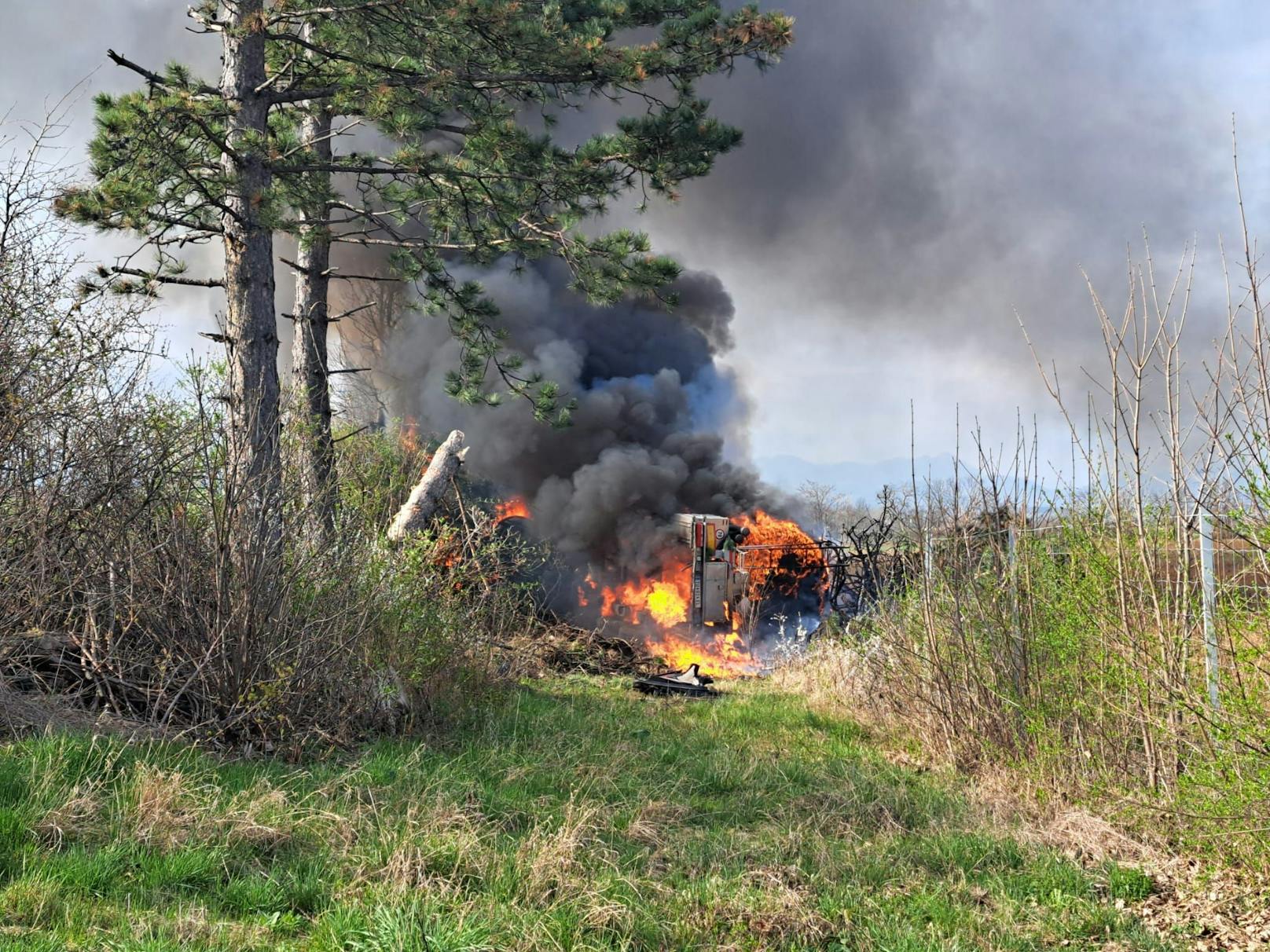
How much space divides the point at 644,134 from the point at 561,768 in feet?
23.1

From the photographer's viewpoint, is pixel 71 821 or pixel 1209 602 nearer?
pixel 71 821

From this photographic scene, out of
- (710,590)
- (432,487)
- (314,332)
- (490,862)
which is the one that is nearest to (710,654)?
(710,590)

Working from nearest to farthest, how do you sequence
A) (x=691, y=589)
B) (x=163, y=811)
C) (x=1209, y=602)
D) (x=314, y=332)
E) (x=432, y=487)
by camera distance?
(x=163, y=811)
(x=1209, y=602)
(x=432, y=487)
(x=314, y=332)
(x=691, y=589)

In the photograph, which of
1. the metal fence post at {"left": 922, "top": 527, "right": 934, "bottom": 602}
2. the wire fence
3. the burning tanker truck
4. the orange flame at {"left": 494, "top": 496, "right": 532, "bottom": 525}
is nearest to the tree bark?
the orange flame at {"left": 494, "top": 496, "right": 532, "bottom": 525}

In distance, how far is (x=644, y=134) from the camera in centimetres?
1034

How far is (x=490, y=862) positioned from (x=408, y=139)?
27.7 feet

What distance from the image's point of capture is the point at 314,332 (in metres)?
12.7

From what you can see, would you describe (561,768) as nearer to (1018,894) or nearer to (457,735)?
(457,735)

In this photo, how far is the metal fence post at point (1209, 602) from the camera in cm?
487

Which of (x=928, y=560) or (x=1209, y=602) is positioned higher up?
(x=928, y=560)

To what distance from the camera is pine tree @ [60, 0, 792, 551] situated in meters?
9.26

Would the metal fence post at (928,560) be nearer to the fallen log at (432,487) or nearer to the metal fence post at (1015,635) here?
the metal fence post at (1015,635)

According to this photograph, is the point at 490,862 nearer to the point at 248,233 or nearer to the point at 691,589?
the point at 248,233

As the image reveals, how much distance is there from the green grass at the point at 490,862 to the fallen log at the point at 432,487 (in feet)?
19.4
